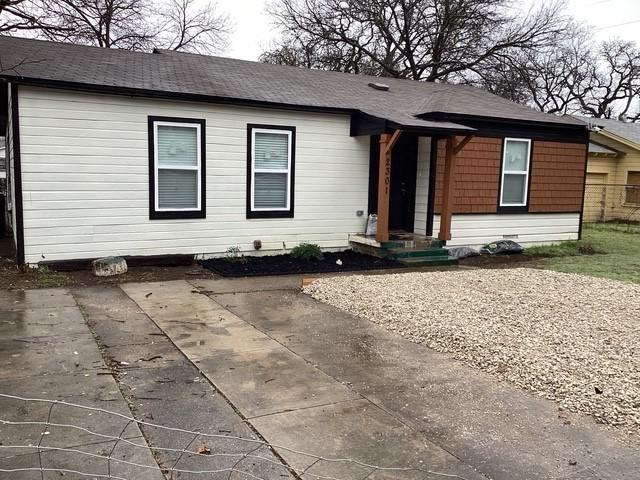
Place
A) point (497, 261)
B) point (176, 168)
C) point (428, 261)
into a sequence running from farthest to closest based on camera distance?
point (497, 261) → point (428, 261) → point (176, 168)

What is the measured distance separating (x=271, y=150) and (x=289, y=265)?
82.2 inches

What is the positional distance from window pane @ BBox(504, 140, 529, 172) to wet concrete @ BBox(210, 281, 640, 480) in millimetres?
7023

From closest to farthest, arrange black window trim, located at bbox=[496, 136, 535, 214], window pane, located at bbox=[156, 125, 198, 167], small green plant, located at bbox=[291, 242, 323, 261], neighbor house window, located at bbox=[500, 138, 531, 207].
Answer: window pane, located at bbox=[156, 125, 198, 167], small green plant, located at bbox=[291, 242, 323, 261], black window trim, located at bbox=[496, 136, 535, 214], neighbor house window, located at bbox=[500, 138, 531, 207]

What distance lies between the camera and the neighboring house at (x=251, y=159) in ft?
25.4

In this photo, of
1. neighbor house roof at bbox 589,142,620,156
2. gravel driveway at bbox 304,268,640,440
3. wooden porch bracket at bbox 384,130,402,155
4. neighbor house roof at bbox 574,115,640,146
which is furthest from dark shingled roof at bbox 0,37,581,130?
neighbor house roof at bbox 574,115,640,146

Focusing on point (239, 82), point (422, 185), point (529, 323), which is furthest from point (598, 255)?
point (239, 82)

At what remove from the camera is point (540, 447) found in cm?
305

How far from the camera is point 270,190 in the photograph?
30.9 feet

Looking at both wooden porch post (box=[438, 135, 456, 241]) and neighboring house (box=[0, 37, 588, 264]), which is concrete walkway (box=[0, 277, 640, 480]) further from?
wooden porch post (box=[438, 135, 456, 241])

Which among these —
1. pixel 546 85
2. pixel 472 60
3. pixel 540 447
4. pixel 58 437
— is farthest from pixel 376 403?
pixel 546 85

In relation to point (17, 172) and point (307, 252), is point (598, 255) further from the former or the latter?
point (17, 172)

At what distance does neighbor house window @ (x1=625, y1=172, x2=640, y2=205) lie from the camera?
1966cm

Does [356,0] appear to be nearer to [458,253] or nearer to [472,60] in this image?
[472,60]

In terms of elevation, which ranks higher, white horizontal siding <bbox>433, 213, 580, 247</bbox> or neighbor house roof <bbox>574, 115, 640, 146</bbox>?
neighbor house roof <bbox>574, 115, 640, 146</bbox>
